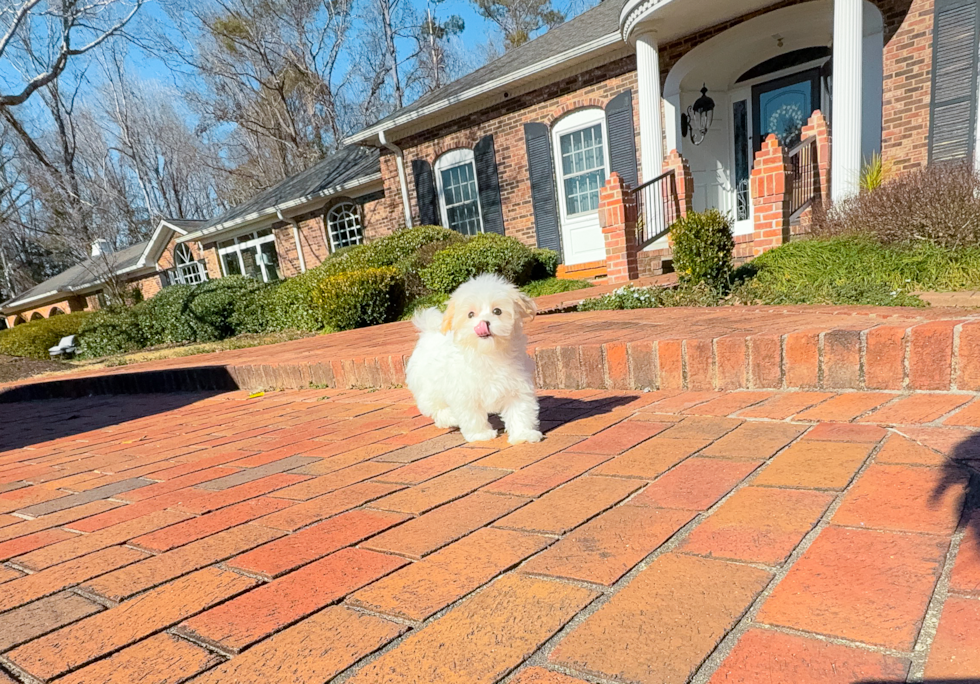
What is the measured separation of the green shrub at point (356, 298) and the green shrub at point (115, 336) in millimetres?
7720

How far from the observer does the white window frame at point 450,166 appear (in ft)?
40.1

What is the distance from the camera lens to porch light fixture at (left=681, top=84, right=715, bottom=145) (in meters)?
9.90

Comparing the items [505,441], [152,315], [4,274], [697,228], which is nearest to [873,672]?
[505,441]

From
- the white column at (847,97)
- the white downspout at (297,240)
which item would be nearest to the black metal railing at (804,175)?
the white column at (847,97)

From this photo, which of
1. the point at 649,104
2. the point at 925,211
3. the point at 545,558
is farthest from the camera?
the point at 649,104

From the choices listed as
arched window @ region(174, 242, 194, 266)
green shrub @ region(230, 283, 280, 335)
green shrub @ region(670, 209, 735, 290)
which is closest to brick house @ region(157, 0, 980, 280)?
green shrub @ region(670, 209, 735, 290)

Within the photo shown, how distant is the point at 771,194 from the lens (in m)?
6.64

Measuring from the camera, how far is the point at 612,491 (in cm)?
169

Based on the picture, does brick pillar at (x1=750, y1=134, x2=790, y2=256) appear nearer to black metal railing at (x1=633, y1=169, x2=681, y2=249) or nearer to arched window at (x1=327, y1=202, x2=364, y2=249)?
black metal railing at (x1=633, y1=169, x2=681, y2=249)

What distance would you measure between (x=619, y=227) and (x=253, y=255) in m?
16.3

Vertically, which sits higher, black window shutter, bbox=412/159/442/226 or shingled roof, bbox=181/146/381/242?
shingled roof, bbox=181/146/381/242

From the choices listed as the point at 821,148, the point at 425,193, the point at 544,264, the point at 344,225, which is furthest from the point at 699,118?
the point at 344,225

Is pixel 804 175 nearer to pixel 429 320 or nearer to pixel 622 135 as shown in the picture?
pixel 622 135

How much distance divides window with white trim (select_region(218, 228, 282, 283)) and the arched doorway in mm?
13640
